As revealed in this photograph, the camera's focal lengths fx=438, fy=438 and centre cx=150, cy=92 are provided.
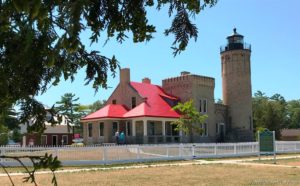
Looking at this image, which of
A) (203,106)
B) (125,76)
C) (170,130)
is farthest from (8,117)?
(203,106)

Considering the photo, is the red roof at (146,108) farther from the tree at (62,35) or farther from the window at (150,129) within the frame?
the tree at (62,35)

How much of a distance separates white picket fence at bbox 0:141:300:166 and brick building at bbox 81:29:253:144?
1151 cm

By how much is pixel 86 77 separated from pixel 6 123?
476 millimetres

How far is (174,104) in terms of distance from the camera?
1770 inches

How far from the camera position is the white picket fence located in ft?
74.0

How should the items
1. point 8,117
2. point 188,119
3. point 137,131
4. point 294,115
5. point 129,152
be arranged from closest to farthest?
1. point 8,117
2. point 129,152
3. point 188,119
4. point 137,131
5. point 294,115

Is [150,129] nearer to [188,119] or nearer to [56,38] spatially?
[188,119]

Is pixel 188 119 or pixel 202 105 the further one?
pixel 202 105

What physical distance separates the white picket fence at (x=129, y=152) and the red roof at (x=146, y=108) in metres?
11.5

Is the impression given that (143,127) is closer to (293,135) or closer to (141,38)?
(141,38)

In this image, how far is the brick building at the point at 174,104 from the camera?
136 ft

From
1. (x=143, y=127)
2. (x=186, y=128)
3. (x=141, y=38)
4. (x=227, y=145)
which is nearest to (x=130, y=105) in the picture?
(x=143, y=127)

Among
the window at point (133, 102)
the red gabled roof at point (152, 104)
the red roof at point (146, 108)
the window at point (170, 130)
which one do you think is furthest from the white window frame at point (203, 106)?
the window at point (133, 102)

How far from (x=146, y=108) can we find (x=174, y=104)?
16.0 feet
